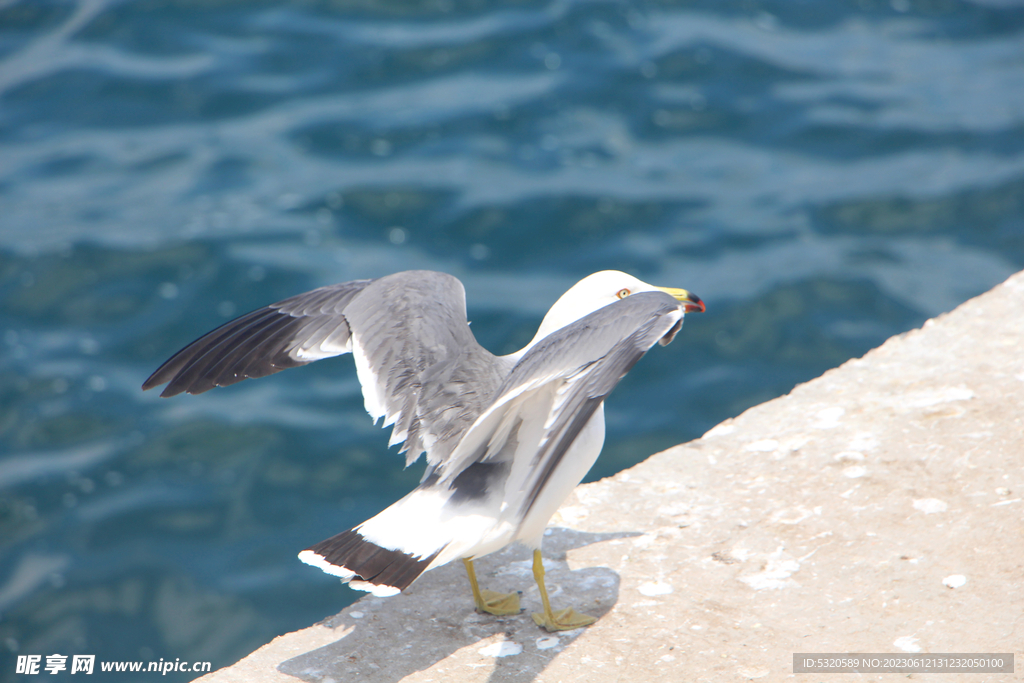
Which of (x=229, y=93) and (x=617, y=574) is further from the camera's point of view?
(x=229, y=93)

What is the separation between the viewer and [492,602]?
3.77m

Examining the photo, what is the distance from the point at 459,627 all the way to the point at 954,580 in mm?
1877

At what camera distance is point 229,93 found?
10.6m

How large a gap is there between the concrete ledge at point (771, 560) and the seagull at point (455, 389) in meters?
0.24

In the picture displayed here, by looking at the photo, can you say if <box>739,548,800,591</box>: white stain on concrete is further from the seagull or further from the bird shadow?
the seagull

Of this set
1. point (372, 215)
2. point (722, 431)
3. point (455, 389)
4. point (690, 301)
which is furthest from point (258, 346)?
point (372, 215)

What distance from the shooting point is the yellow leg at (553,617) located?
3.62 metres

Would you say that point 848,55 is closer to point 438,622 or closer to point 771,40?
point 771,40

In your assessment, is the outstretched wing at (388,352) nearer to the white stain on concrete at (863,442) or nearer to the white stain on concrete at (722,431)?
the white stain on concrete at (722,431)

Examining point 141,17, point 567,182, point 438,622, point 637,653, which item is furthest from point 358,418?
point 141,17

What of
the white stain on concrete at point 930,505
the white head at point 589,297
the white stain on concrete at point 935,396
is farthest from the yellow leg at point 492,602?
the white stain on concrete at point 935,396

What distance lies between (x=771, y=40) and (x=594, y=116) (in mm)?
2539

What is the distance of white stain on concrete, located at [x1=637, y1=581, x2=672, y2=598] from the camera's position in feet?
12.5

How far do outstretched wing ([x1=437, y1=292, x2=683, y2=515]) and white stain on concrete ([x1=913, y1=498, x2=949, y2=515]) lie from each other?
1.53 m
